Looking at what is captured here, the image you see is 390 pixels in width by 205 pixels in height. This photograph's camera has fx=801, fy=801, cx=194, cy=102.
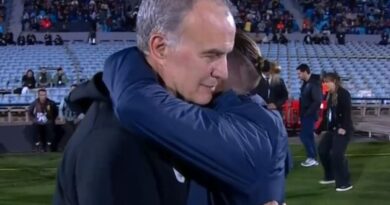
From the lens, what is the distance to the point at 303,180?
10148mm

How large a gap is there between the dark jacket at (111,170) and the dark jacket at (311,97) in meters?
9.42

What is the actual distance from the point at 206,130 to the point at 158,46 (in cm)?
20

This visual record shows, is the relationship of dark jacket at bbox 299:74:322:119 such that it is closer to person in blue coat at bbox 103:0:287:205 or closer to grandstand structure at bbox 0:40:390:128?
grandstand structure at bbox 0:40:390:128

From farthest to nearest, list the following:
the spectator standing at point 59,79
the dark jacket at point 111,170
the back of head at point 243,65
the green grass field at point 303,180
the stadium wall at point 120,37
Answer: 1. the stadium wall at point 120,37
2. the spectator standing at point 59,79
3. the green grass field at point 303,180
4. the back of head at point 243,65
5. the dark jacket at point 111,170

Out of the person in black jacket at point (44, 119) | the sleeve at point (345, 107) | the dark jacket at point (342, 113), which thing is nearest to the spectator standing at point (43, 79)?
the person in black jacket at point (44, 119)

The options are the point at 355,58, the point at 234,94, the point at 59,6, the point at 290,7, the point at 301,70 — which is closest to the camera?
the point at 234,94

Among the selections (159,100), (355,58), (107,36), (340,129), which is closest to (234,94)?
(159,100)

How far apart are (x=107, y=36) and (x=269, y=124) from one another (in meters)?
27.5

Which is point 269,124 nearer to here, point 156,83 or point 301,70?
point 156,83

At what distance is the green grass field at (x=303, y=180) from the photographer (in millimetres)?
8938

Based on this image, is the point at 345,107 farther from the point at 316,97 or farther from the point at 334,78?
the point at 316,97

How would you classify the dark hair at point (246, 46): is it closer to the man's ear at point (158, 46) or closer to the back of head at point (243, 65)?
the back of head at point (243, 65)

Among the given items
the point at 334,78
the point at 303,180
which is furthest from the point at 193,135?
the point at 303,180

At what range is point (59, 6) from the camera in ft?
103
